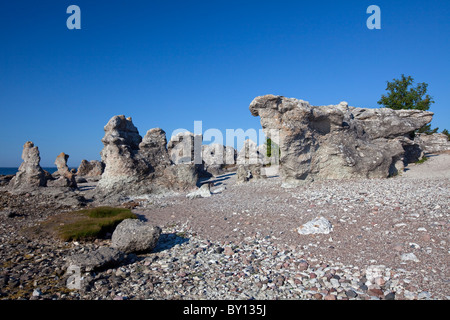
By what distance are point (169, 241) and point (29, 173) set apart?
19272 mm

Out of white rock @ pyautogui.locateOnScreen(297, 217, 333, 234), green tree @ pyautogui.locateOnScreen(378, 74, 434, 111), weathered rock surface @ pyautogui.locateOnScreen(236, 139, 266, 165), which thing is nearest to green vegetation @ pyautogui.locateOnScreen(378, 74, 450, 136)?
green tree @ pyautogui.locateOnScreen(378, 74, 434, 111)

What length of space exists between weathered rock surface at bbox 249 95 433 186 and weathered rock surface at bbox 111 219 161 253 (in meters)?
10.8

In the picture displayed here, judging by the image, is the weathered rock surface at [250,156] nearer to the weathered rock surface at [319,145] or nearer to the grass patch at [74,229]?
the weathered rock surface at [319,145]

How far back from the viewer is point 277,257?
23.4ft

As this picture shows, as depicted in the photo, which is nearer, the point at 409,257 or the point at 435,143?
the point at 409,257

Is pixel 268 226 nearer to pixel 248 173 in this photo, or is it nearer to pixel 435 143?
Result: pixel 248 173

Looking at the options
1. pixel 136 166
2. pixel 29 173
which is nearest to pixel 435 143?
pixel 136 166

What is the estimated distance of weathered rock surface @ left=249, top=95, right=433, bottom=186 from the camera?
1670 centimetres

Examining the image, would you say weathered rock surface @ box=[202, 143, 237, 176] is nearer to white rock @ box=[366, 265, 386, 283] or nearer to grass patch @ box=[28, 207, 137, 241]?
grass patch @ box=[28, 207, 137, 241]

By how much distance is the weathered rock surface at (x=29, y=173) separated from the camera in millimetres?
21922

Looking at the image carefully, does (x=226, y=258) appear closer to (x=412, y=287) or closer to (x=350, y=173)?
(x=412, y=287)

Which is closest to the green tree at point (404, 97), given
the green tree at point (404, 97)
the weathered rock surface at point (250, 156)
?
the green tree at point (404, 97)

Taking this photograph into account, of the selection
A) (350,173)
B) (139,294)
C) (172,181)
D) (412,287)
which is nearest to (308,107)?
(350,173)

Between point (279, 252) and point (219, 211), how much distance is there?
5748 mm
